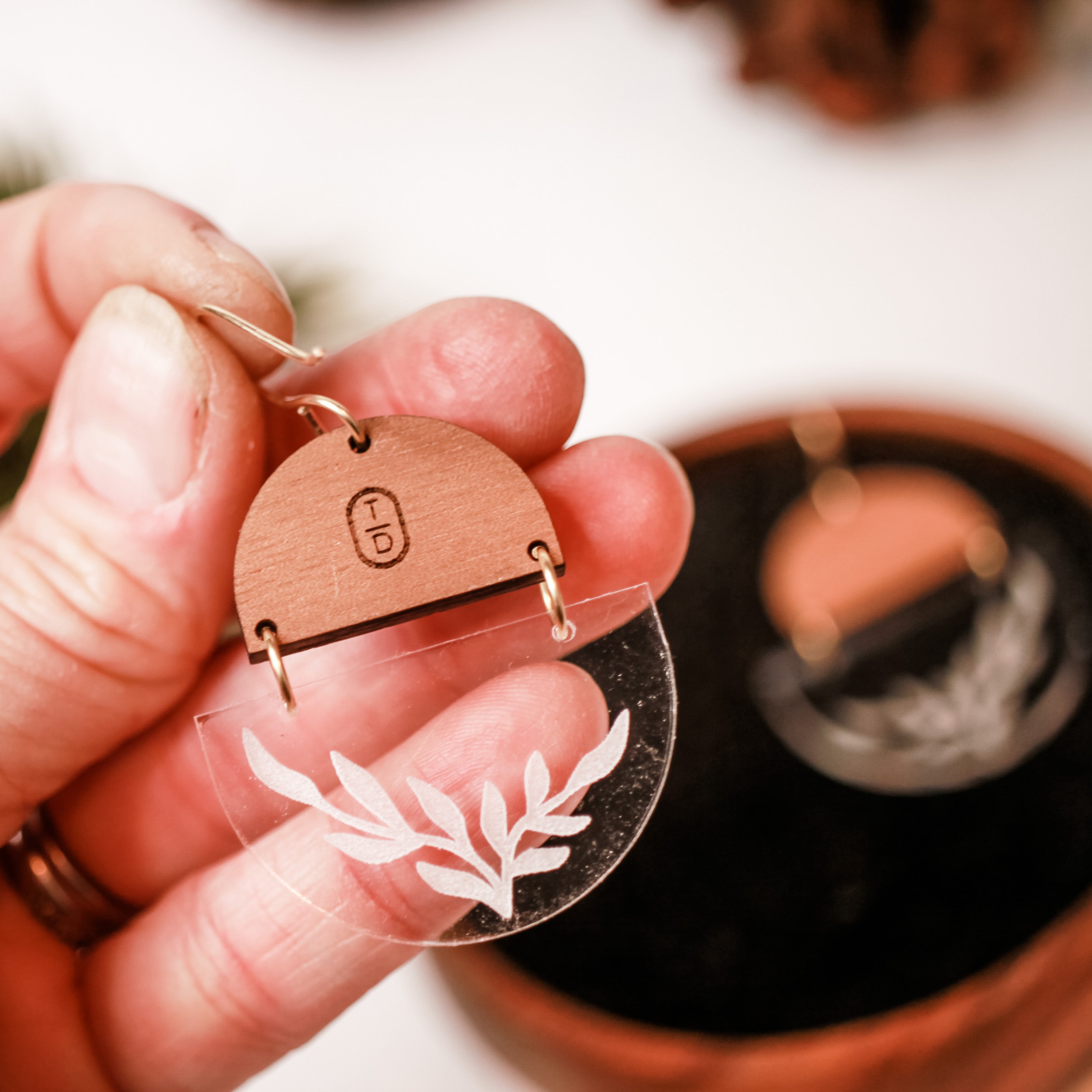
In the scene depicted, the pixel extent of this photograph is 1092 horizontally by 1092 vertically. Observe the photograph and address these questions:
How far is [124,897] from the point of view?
0.64 metres

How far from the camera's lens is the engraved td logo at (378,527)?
473mm

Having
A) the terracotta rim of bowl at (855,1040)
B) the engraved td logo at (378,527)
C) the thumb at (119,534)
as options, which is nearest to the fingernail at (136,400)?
the thumb at (119,534)

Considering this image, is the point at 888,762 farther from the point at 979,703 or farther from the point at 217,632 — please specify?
the point at 217,632

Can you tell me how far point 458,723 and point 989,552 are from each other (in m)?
0.66

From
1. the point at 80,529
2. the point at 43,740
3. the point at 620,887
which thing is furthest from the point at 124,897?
the point at 620,887

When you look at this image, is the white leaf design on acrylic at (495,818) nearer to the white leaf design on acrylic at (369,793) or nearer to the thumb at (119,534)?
the white leaf design on acrylic at (369,793)

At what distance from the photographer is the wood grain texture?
0.47 m

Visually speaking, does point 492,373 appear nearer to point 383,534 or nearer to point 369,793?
point 383,534

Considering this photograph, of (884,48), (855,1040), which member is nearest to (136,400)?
(855,1040)

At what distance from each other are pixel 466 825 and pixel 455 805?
1cm

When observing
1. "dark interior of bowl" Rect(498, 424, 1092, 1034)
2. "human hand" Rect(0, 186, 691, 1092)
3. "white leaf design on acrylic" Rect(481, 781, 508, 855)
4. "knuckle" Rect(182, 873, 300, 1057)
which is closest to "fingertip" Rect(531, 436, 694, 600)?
"human hand" Rect(0, 186, 691, 1092)

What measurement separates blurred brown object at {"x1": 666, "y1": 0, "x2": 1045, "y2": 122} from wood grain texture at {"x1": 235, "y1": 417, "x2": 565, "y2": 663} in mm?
961

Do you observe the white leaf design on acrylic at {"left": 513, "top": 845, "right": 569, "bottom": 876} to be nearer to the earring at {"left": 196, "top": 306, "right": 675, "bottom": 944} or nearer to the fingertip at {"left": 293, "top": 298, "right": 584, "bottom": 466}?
the earring at {"left": 196, "top": 306, "right": 675, "bottom": 944}

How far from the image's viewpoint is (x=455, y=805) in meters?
0.47
